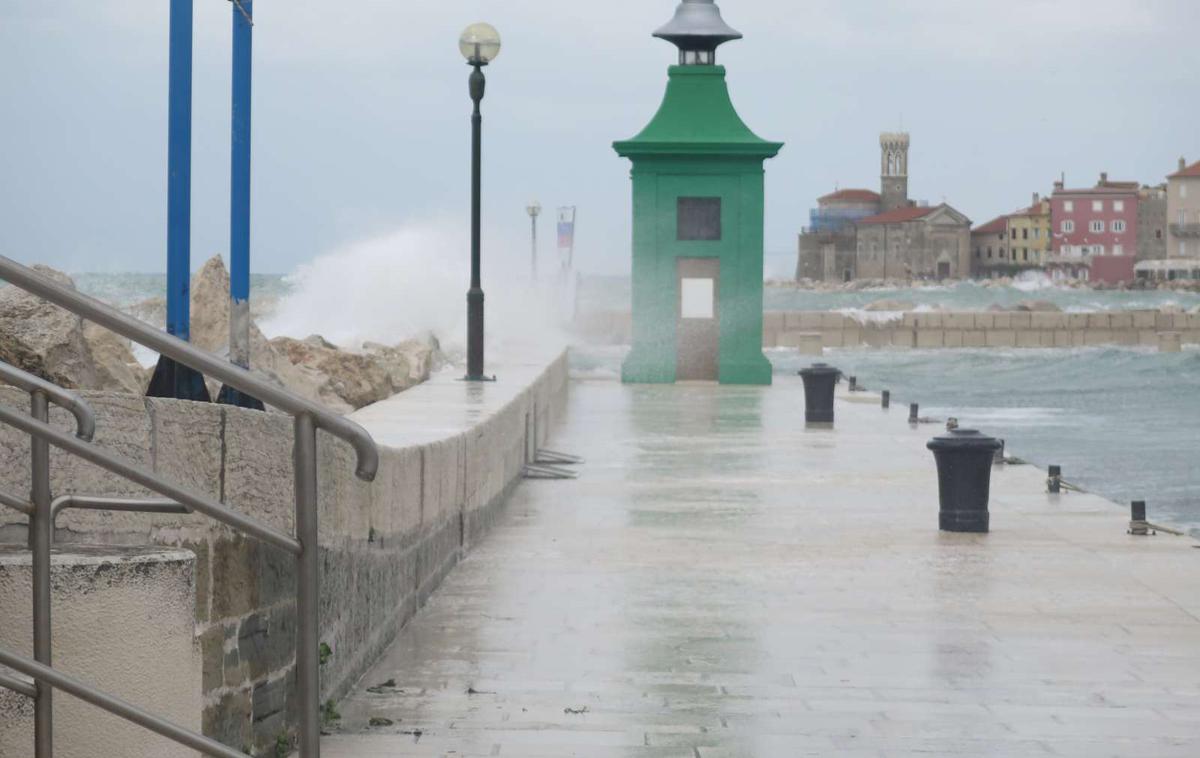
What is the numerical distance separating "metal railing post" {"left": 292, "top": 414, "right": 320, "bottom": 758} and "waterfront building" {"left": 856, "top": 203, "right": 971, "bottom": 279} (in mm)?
186986

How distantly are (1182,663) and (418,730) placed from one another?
3.56 meters

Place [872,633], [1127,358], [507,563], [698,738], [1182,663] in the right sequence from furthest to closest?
[1127,358] < [507,563] < [872,633] < [1182,663] < [698,738]

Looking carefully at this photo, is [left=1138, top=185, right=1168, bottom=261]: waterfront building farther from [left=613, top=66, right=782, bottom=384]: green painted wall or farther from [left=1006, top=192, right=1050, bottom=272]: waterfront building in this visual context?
[left=613, top=66, right=782, bottom=384]: green painted wall

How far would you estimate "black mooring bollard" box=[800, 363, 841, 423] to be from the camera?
2322 centimetres

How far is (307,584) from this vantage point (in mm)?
4832

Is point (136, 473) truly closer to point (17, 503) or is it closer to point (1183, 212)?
point (17, 503)

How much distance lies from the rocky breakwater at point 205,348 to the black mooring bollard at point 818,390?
499cm

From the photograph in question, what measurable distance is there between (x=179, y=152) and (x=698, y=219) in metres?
25.6

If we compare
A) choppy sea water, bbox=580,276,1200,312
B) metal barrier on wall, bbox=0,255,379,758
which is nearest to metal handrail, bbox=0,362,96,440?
metal barrier on wall, bbox=0,255,379,758

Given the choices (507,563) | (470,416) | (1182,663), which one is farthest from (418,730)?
(470,416)

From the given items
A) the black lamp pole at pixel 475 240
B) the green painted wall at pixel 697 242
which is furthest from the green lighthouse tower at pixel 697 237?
the black lamp pole at pixel 475 240

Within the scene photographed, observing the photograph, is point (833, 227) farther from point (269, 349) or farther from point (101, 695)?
point (101, 695)

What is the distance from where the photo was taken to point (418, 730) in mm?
6980

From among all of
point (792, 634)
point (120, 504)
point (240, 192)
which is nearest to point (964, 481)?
point (792, 634)
